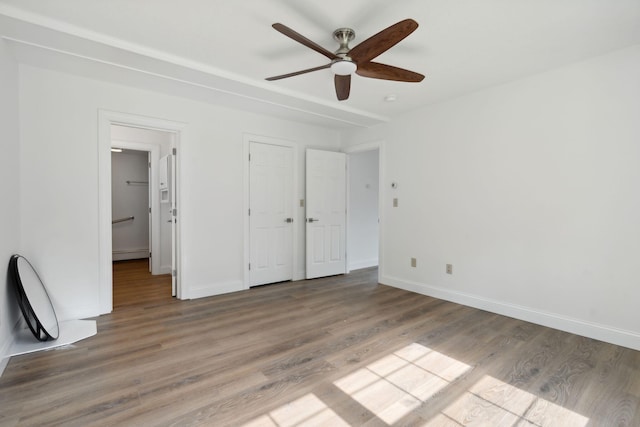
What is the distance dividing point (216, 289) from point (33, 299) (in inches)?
69.2

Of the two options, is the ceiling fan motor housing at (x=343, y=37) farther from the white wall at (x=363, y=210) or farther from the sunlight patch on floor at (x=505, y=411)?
the white wall at (x=363, y=210)

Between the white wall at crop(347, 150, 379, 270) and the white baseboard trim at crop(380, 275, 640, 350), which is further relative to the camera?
the white wall at crop(347, 150, 379, 270)

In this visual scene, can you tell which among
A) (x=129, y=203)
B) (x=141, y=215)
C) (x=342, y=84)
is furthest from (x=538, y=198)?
(x=129, y=203)

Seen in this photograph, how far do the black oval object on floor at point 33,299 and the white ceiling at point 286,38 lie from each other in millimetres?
1801

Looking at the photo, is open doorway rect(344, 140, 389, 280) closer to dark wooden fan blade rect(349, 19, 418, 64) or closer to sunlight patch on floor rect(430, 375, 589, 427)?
dark wooden fan blade rect(349, 19, 418, 64)

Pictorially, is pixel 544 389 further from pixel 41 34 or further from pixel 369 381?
pixel 41 34

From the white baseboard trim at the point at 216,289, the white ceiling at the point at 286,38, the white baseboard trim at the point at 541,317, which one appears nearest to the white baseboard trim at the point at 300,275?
the white baseboard trim at the point at 216,289

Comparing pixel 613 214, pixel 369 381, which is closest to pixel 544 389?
pixel 369 381

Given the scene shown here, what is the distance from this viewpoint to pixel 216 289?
3.95 meters

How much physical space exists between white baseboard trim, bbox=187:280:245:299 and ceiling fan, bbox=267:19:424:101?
2.80m

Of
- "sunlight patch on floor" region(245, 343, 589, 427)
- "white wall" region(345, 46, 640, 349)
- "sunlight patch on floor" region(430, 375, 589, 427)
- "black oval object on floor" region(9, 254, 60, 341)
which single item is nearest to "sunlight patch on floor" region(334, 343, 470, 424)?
"sunlight patch on floor" region(245, 343, 589, 427)

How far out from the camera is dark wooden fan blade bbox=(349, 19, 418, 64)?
1.82m

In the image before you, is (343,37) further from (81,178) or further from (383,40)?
(81,178)

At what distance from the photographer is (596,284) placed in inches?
106
